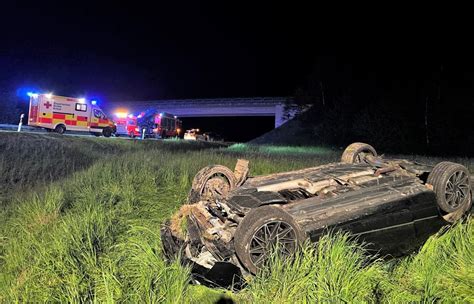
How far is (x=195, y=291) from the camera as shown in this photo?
10.7ft

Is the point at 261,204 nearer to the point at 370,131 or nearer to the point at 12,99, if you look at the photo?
the point at 370,131

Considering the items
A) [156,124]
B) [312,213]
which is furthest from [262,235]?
[156,124]

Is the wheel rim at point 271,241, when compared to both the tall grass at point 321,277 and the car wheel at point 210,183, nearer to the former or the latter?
the tall grass at point 321,277

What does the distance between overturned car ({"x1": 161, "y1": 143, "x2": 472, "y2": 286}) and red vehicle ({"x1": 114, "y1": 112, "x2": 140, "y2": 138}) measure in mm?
25237

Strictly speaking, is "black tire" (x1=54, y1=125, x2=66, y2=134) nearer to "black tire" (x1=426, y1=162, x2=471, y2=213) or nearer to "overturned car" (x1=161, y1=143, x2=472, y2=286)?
"overturned car" (x1=161, y1=143, x2=472, y2=286)

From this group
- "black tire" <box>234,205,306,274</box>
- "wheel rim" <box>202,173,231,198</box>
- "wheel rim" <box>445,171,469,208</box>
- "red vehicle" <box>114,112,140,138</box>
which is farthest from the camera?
"red vehicle" <box>114,112,140,138</box>

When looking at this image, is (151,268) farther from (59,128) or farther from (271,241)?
(59,128)

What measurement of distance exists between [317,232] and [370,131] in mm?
21439

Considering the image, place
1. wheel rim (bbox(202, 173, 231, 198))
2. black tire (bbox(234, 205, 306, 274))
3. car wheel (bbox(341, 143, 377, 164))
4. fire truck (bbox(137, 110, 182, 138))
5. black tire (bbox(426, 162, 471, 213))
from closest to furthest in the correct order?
black tire (bbox(234, 205, 306, 274)), black tire (bbox(426, 162, 471, 213)), wheel rim (bbox(202, 173, 231, 198)), car wheel (bbox(341, 143, 377, 164)), fire truck (bbox(137, 110, 182, 138))

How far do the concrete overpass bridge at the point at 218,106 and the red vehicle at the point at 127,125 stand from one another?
28.5m

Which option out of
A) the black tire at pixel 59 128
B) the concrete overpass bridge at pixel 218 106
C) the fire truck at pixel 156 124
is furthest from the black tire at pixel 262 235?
the concrete overpass bridge at pixel 218 106

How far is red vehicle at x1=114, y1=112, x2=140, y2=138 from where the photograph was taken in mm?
28547

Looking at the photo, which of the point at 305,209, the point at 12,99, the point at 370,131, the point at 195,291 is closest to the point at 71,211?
the point at 195,291

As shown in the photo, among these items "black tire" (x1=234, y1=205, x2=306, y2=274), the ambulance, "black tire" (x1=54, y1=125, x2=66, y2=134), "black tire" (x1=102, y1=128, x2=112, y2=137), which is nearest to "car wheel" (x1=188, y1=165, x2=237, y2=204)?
"black tire" (x1=234, y1=205, x2=306, y2=274)
